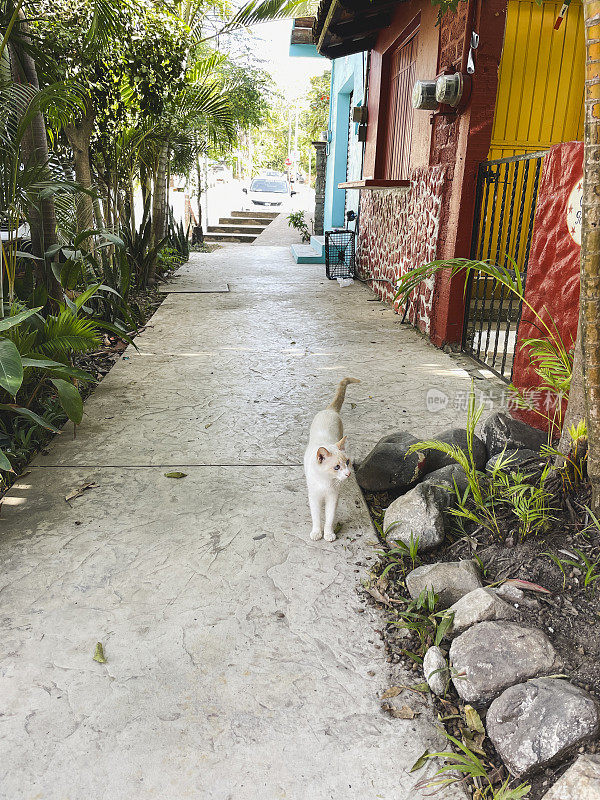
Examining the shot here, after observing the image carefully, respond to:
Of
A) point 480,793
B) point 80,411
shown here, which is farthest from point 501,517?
point 80,411

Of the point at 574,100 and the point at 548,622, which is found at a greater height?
the point at 574,100

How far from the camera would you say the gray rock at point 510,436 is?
2867 mm

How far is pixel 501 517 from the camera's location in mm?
2404

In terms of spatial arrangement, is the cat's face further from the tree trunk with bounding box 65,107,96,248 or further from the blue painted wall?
the blue painted wall

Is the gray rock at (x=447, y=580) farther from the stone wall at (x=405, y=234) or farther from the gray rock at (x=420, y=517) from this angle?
the stone wall at (x=405, y=234)

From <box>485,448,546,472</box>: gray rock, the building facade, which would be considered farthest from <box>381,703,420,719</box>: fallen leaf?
the building facade

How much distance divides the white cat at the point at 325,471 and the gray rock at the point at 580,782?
123cm

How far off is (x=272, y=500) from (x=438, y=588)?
1.01 meters

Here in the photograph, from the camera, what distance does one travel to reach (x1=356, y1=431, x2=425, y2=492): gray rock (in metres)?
2.90

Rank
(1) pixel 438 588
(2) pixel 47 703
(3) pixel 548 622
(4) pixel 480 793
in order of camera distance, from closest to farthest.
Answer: (4) pixel 480 793 < (2) pixel 47 703 < (3) pixel 548 622 < (1) pixel 438 588

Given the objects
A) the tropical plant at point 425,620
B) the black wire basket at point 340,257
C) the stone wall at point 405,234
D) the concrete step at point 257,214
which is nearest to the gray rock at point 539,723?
the tropical plant at point 425,620

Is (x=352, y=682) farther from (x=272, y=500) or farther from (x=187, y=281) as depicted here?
(x=187, y=281)

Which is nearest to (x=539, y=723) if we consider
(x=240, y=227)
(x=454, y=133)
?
(x=454, y=133)

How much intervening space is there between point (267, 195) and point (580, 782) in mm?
23890
